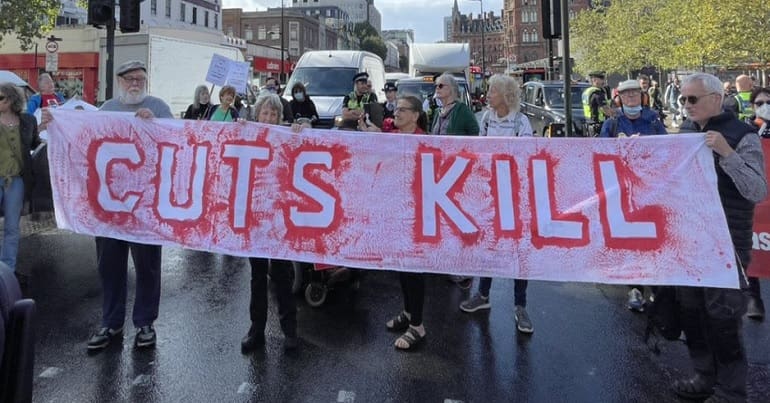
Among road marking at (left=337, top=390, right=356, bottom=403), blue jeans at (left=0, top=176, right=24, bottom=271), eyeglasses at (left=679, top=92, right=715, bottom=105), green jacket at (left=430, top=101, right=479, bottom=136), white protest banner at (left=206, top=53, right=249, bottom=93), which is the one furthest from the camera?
white protest banner at (left=206, top=53, right=249, bottom=93)

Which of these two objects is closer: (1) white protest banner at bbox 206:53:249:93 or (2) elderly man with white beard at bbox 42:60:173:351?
(2) elderly man with white beard at bbox 42:60:173:351

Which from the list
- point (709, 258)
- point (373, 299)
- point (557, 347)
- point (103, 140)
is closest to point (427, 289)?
point (373, 299)

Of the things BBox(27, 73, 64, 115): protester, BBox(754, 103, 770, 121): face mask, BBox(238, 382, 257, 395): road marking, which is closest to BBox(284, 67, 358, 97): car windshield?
BBox(27, 73, 64, 115): protester

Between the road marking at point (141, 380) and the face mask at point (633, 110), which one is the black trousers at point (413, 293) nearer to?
the road marking at point (141, 380)

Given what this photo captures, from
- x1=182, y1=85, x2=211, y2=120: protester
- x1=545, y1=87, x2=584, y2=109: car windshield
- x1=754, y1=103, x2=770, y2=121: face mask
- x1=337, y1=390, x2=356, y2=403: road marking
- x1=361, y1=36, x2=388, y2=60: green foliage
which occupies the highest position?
x1=361, y1=36, x2=388, y2=60: green foliage

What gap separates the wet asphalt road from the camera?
12.0ft

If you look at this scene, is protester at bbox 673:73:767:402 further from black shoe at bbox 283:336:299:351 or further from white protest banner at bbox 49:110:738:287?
black shoe at bbox 283:336:299:351

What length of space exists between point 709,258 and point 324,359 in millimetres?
2660

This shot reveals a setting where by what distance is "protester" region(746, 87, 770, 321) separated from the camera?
5035mm

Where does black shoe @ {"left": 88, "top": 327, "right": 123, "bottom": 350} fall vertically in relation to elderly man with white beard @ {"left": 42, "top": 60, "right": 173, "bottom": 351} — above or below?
below

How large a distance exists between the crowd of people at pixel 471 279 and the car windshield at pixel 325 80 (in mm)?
9387

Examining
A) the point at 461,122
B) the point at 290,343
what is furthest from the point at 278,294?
the point at 461,122

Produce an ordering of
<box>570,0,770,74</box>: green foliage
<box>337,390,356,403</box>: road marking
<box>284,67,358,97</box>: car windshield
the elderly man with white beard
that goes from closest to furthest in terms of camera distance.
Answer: <box>337,390,356,403</box>: road marking, the elderly man with white beard, <box>284,67,358,97</box>: car windshield, <box>570,0,770,74</box>: green foliage

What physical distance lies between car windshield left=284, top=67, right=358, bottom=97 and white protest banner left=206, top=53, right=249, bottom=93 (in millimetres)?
6558
